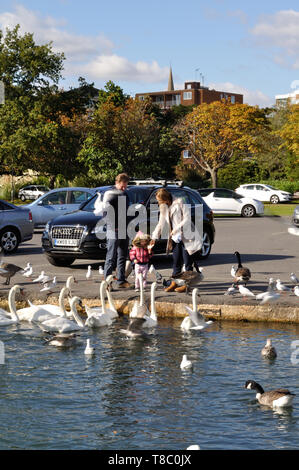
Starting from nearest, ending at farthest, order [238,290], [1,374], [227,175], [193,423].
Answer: [193,423]
[1,374]
[238,290]
[227,175]

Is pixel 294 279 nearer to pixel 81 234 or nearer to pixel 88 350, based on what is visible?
pixel 81 234

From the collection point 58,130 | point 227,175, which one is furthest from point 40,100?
point 227,175

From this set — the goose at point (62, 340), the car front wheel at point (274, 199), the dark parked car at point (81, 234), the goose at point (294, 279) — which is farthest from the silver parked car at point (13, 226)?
the car front wheel at point (274, 199)

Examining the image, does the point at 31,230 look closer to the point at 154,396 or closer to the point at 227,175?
the point at 154,396

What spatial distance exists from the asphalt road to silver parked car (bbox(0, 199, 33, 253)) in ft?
1.24

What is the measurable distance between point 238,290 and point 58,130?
42.5 m

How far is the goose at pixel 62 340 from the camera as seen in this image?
30.7ft

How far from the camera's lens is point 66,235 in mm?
15734

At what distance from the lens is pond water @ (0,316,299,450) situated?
620cm

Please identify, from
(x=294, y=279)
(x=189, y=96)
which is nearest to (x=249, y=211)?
(x=294, y=279)

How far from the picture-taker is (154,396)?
7.33 meters

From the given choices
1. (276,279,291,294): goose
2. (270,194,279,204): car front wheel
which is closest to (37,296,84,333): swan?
(276,279,291,294): goose

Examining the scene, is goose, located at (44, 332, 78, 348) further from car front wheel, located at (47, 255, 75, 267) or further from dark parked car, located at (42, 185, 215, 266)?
car front wheel, located at (47, 255, 75, 267)
